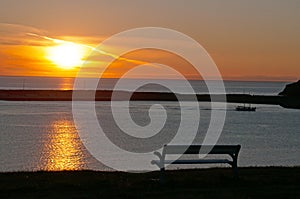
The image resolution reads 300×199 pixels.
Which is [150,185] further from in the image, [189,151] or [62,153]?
[62,153]

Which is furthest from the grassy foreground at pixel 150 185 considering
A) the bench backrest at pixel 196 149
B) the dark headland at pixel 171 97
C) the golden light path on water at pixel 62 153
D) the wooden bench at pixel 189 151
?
the dark headland at pixel 171 97

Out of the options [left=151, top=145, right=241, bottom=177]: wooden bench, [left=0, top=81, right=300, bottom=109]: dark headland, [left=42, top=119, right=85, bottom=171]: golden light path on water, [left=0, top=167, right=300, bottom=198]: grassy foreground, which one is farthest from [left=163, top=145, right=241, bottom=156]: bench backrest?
[left=0, top=81, right=300, bottom=109]: dark headland

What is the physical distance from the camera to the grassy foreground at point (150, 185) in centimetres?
1123

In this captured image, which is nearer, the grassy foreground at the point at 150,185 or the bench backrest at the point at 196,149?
the grassy foreground at the point at 150,185

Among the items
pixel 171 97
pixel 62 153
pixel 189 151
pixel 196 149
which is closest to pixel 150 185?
pixel 189 151

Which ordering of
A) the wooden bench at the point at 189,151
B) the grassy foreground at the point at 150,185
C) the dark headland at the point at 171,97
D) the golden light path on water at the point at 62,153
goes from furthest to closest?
1. the dark headland at the point at 171,97
2. the golden light path on water at the point at 62,153
3. the wooden bench at the point at 189,151
4. the grassy foreground at the point at 150,185

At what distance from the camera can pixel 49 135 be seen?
4853cm

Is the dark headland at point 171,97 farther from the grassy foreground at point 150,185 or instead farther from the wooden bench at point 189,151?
the grassy foreground at point 150,185

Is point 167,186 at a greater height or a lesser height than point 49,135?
greater

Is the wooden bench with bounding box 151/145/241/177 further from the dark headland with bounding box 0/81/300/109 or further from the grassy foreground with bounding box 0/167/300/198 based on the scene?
the dark headland with bounding box 0/81/300/109

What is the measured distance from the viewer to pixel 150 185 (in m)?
12.3

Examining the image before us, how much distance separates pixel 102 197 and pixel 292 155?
2552 cm

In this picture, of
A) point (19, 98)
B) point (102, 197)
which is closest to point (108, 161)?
point (102, 197)

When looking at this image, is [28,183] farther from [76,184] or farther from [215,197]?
[215,197]
